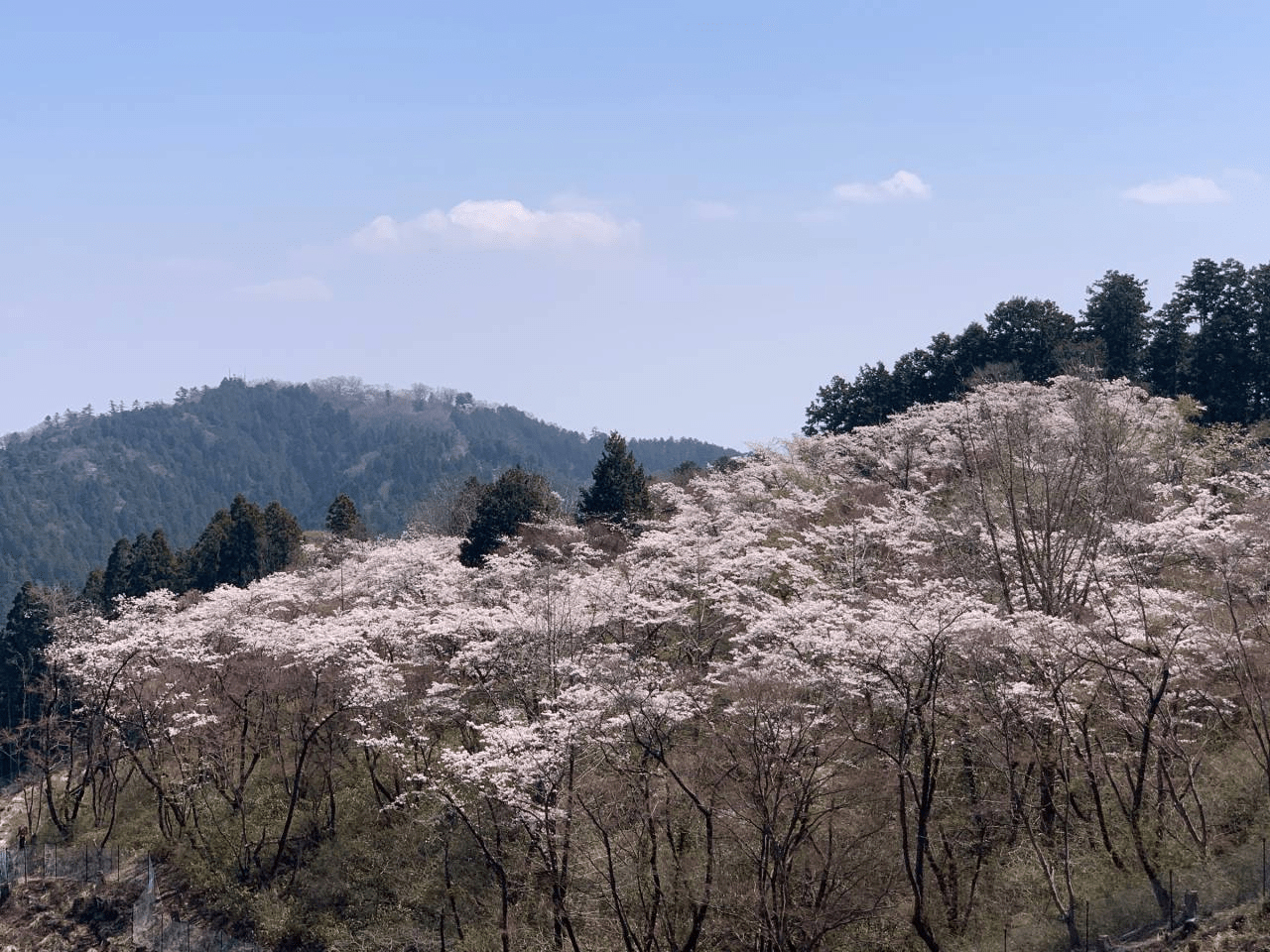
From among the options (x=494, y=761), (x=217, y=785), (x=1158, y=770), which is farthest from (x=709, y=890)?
(x=217, y=785)

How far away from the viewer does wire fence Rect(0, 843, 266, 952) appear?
28875mm

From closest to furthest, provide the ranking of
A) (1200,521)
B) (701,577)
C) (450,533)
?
(1200,521) → (701,577) → (450,533)

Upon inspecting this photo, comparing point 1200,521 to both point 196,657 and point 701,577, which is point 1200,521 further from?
point 196,657

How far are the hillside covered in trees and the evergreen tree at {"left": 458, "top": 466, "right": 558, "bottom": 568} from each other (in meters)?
7.52

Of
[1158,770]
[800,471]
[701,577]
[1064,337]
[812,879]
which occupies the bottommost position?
[812,879]

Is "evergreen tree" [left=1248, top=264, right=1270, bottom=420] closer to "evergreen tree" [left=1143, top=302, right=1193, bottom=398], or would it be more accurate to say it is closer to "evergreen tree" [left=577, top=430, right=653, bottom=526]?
"evergreen tree" [left=1143, top=302, right=1193, bottom=398]

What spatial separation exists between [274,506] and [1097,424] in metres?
47.2

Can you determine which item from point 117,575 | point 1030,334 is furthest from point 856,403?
point 117,575

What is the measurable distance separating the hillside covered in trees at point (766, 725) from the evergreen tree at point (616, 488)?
9074 millimetres

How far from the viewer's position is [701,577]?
29969mm

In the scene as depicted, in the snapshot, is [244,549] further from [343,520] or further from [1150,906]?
[1150,906]

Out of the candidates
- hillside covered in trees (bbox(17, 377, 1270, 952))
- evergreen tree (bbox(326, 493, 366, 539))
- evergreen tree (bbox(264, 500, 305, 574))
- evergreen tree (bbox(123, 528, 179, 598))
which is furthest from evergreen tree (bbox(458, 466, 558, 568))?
evergreen tree (bbox(123, 528, 179, 598))

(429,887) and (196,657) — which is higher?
(196,657)

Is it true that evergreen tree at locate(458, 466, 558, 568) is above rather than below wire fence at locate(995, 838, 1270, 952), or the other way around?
above
